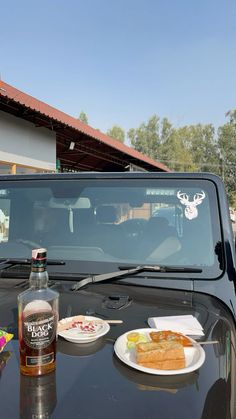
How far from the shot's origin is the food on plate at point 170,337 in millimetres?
1307

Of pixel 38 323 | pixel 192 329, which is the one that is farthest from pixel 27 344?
pixel 192 329

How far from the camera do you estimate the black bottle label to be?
118 cm

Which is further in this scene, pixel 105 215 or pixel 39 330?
pixel 105 215

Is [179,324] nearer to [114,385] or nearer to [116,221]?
[114,385]

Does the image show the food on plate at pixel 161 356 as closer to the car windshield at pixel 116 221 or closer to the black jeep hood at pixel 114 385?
the black jeep hood at pixel 114 385

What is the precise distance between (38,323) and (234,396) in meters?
0.63

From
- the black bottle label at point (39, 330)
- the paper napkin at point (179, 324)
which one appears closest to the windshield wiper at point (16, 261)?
the paper napkin at point (179, 324)

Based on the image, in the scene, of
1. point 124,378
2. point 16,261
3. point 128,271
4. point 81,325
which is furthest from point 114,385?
point 16,261

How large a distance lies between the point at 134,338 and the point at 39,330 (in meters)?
0.33

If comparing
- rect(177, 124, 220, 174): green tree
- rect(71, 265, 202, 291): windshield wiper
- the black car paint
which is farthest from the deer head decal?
rect(177, 124, 220, 174): green tree

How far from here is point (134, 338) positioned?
1.33m

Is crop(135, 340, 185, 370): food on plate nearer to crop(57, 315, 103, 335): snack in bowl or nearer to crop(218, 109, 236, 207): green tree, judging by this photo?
crop(57, 315, 103, 335): snack in bowl

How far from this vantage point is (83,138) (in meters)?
11.6

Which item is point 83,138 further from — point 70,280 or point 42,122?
point 70,280
